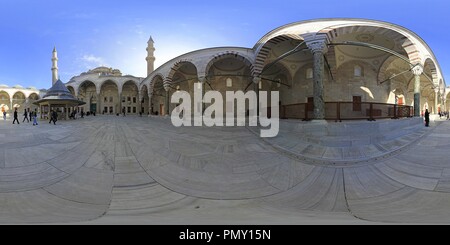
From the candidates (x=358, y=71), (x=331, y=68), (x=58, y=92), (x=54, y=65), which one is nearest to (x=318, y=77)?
(x=331, y=68)

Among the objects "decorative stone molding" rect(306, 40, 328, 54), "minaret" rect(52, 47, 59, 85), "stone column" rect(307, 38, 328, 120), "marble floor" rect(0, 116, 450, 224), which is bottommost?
"marble floor" rect(0, 116, 450, 224)

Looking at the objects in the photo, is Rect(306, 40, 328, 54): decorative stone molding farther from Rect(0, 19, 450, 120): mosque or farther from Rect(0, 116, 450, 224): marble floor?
Rect(0, 116, 450, 224): marble floor

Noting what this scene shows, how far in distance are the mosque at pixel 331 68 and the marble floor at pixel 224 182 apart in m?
3.69

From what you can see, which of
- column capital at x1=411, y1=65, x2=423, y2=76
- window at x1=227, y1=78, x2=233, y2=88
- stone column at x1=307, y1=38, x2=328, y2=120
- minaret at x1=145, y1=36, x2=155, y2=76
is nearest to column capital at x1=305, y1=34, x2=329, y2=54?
stone column at x1=307, y1=38, x2=328, y2=120

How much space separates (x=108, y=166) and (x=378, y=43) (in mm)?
15811

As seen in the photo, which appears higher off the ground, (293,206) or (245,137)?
(245,137)

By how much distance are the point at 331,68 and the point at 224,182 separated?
571 inches

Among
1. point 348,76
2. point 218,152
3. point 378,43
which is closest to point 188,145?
point 218,152

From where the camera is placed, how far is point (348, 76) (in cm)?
1673

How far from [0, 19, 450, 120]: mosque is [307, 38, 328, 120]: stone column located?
0.14ft

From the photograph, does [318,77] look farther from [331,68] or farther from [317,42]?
[331,68]

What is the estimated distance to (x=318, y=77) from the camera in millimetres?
10031

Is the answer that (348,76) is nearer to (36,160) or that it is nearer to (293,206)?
(293,206)

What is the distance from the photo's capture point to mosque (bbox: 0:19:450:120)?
10484 mm
